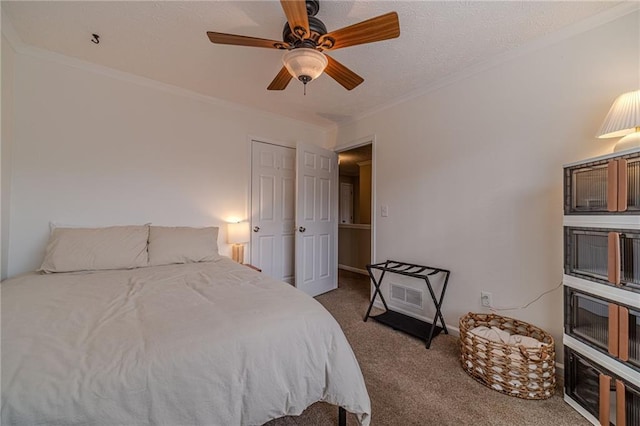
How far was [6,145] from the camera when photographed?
6.19 ft

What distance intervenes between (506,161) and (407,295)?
158cm

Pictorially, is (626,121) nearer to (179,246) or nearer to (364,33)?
(364,33)

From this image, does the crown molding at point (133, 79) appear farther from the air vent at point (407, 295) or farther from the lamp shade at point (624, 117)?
the lamp shade at point (624, 117)

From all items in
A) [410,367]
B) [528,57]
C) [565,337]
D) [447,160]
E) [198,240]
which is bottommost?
[410,367]

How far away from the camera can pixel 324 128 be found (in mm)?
3883

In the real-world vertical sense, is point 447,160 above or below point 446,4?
below

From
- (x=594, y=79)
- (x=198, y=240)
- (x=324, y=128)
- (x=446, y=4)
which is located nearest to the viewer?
(x=446, y=4)

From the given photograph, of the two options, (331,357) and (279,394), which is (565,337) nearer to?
(331,357)

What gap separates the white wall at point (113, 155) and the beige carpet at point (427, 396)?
6.71 ft

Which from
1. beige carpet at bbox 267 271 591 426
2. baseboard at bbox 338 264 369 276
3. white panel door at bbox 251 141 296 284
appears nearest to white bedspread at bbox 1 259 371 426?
beige carpet at bbox 267 271 591 426

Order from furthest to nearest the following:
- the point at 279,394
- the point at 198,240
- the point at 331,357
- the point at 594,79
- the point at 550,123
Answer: the point at 198,240 → the point at 550,123 → the point at 594,79 → the point at 331,357 → the point at 279,394

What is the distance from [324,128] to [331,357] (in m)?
3.37

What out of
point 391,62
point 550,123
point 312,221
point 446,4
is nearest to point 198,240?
point 312,221

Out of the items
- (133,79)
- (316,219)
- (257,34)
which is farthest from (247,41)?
(316,219)
